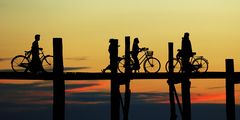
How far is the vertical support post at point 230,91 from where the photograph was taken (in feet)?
86.3

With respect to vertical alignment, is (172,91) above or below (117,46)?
below

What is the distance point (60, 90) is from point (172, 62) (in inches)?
205

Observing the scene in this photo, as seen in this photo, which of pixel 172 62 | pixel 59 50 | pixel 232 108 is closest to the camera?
pixel 59 50

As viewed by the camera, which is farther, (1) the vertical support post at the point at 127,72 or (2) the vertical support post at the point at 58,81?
(1) the vertical support post at the point at 127,72

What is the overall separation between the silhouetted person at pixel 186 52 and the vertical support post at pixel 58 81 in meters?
5.47

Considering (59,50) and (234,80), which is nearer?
(59,50)

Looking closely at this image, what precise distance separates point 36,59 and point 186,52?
5.85m

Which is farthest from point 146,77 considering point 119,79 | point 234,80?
point 234,80

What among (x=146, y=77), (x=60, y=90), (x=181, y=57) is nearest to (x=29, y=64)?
(x=60, y=90)

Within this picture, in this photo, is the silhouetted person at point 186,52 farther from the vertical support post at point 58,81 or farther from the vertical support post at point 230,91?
the vertical support post at point 58,81

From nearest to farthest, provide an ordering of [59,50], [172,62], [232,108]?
[59,50], [232,108], [172,62]

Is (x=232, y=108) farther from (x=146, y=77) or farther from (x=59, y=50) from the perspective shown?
(x=59, y=50)

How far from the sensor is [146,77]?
26.5 metres

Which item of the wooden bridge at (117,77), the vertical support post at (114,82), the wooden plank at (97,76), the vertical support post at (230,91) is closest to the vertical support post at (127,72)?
the wooden bridge at (117,77)
